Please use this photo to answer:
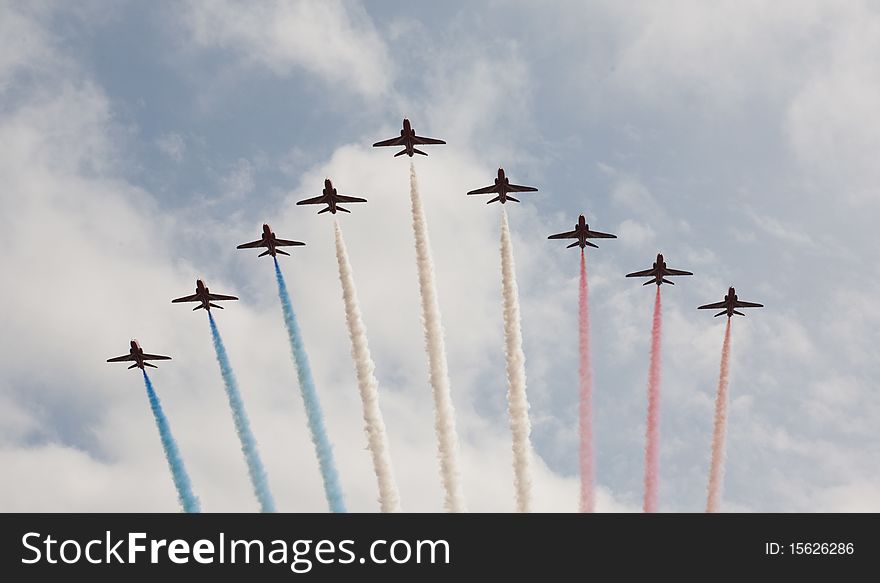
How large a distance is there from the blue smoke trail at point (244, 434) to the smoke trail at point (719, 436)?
56.5m

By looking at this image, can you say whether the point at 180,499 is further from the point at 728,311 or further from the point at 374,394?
the point at 728,311

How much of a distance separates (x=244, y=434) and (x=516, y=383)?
36.8 m

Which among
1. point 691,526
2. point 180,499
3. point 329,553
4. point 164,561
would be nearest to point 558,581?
point 691,526

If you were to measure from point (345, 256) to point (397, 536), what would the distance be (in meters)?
51.6

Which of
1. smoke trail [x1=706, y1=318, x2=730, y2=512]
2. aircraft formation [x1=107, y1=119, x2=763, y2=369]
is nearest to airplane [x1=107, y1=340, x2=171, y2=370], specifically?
aircraft formation [x1=107, y1=119, x2=763, y2=369]

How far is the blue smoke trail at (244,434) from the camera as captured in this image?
471ft

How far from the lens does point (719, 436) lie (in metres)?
151

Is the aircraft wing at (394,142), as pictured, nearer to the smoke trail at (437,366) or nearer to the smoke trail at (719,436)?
the smoke trail at (437,366)

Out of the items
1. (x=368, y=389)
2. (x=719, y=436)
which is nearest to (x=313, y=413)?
(x=368, y=389)

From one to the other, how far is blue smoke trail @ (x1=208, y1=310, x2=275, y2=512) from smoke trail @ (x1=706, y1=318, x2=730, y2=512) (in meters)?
56.5

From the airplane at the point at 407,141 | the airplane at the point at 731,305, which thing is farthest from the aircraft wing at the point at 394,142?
the airplane at the point at 731,305

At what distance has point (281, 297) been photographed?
157 meters

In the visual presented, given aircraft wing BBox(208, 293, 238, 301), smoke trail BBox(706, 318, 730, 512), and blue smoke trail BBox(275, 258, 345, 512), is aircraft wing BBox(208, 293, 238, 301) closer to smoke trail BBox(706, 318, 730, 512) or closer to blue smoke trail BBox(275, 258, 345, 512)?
blue smoke trail BBox(275, 258, 345, 512)

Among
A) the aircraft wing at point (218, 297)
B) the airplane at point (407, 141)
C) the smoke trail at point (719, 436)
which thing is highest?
the airplane at point (407, 141)
